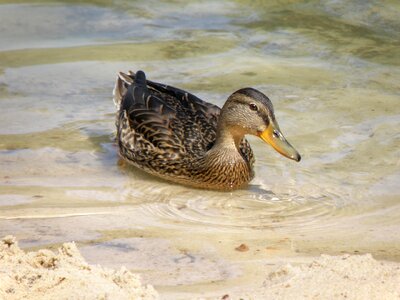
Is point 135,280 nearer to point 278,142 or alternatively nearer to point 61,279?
point 61,279

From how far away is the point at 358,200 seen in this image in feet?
26.1

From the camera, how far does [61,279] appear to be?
538 cm

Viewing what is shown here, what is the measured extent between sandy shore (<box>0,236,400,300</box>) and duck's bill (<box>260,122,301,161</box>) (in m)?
2.15

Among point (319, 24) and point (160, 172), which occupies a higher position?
point (319, 24)

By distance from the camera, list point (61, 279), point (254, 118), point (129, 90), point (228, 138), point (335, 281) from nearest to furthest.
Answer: point (61, 279) → point (335, 281) → point (254, 118) → point (228, 138) → point (129, 90)

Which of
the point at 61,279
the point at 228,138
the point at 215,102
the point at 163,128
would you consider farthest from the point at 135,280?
the point at 215,102

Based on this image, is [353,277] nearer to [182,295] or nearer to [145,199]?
[182,295]

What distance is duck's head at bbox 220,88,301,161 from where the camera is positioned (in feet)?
27.1

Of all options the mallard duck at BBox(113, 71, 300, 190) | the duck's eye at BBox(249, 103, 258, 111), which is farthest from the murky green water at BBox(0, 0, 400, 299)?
the duck's eye at BBox(249, 103, 258, 111)

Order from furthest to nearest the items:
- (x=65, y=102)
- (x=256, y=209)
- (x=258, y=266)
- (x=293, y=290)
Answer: (x=65, y=102), (x=256, y=209), (x=258, y=266), (x=293, y=290)

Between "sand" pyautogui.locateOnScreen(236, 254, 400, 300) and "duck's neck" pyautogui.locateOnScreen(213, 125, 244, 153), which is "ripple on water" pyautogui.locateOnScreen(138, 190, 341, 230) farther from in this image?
"sand" pyautogui.locateOnScreen(236, 254, 400, 300)

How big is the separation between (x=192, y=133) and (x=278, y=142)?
102cm

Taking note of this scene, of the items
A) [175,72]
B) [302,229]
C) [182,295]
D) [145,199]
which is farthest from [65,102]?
[182,295]

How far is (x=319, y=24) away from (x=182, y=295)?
7.32m
